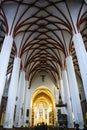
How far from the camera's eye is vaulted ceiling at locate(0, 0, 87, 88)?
46.1 ft

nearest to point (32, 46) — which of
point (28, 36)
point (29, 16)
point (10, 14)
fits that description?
point (28, 36)

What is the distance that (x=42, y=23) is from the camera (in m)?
17.4

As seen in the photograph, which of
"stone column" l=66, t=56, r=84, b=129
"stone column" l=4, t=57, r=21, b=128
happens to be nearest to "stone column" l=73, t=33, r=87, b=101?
"stone column" l=66, t=56, r=84, b=129

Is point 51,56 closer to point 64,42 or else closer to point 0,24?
point 64,42

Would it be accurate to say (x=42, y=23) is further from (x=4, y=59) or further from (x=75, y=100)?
(x=75, y=100)

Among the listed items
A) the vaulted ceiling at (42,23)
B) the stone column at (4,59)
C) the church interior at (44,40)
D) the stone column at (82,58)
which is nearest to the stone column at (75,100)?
the church interior at (44,40)

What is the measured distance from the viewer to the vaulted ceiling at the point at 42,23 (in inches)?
553

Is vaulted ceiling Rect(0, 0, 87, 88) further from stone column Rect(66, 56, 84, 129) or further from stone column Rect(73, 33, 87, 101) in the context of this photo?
stone column Rect(66, 56, 84, 129)

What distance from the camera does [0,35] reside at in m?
17.7

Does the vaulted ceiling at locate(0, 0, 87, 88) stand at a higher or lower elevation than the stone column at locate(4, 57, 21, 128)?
higher

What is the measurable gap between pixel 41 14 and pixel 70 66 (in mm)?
7398

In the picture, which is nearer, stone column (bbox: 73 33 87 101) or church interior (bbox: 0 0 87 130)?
stone column (bbox: 73 33 87 101)

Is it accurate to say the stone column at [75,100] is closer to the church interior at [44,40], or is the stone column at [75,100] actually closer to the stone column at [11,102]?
the church interior at [44,40]

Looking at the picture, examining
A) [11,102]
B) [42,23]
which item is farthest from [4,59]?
[42,23]
